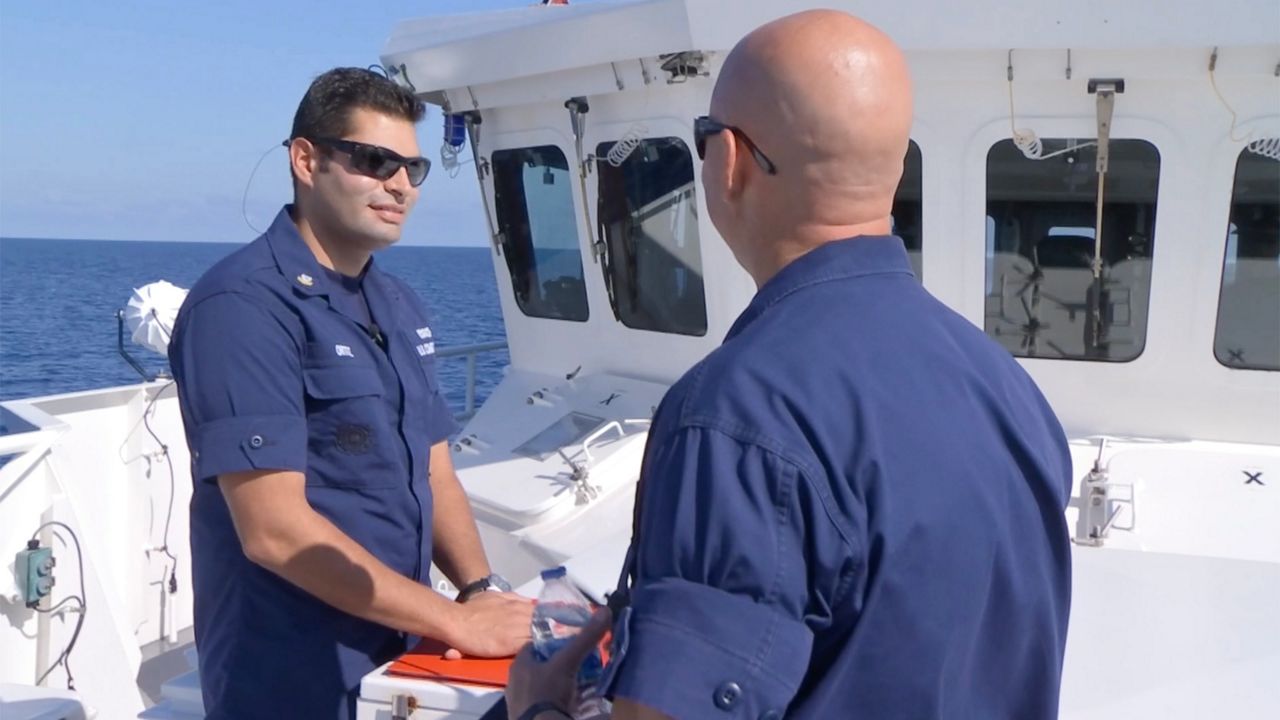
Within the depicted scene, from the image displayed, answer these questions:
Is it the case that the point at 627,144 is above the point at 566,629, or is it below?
above

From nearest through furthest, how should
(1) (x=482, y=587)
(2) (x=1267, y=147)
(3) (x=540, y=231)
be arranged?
(1) (x=482, y=587)
(2) (x=1267, y=147)
(3) (x=540, y=231)

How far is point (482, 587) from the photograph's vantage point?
249 centimetres

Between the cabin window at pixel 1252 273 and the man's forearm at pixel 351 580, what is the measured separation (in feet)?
10.9

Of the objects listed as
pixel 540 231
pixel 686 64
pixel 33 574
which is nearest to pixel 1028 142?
pixel 686 64

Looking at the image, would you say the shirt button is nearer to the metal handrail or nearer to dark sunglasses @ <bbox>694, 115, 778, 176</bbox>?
dark sunglasses @ <bbox>694, 115, 778, 176</bbox>

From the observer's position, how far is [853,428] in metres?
1.10

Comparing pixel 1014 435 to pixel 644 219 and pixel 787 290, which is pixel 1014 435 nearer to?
pixel 787 290

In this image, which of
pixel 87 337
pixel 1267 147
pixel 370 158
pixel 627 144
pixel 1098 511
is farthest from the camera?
pixel 87 337

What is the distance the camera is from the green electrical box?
4.23 meters

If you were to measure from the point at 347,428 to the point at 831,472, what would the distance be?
4.44ft

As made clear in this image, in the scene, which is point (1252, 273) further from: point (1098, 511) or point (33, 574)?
point (33, 574)

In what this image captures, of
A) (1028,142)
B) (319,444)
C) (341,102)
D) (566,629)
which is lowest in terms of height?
(566,629)

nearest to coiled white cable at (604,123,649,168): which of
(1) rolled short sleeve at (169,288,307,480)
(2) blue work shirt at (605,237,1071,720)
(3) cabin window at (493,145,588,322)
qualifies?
(3) cabin window at (493,145,588,322)

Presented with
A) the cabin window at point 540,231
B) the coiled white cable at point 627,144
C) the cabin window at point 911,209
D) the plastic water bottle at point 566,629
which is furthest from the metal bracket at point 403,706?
the cabin window at point 540,231
